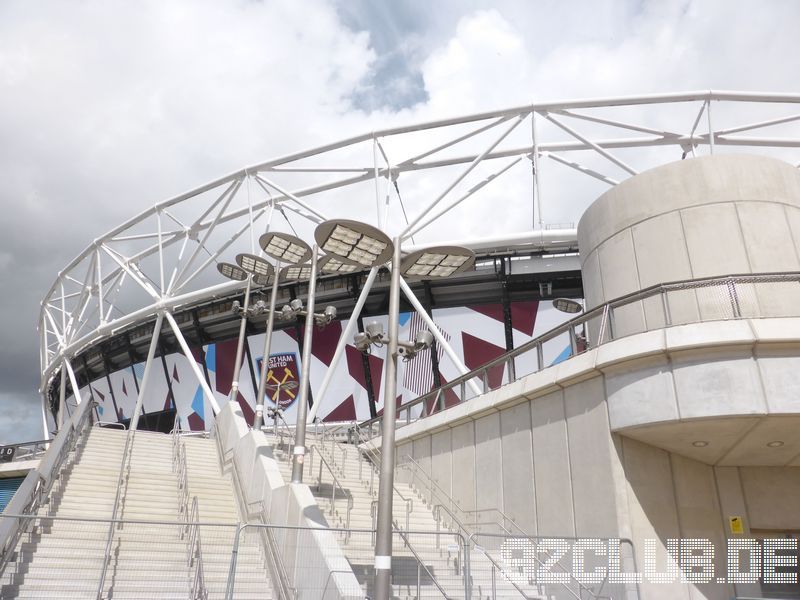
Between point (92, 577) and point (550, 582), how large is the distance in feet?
27.8

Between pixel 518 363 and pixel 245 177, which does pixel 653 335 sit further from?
pixel 245 177

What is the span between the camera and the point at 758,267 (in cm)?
1401

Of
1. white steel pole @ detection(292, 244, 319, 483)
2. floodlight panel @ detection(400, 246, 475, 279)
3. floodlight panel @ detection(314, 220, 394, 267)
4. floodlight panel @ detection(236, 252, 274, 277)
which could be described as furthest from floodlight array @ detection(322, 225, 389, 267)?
floodlight panel @ detection(236, 252, 274, 277)

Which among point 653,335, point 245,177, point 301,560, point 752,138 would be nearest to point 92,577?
point 301,560

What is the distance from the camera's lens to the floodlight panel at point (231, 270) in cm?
2673

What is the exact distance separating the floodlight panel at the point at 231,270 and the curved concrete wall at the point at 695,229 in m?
16.1

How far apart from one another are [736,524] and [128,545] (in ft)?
39.7

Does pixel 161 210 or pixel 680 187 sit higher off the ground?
pixel 161 210

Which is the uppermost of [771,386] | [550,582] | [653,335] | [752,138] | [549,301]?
[752,138]

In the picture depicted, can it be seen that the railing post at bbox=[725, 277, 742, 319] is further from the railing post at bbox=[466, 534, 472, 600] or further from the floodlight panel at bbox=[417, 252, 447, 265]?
the railing post at bbox=[466, 534, 472, 600]

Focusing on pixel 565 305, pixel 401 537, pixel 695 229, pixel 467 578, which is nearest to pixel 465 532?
pixel 401 537

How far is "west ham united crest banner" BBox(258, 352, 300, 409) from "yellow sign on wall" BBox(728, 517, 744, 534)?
3018 centimetres

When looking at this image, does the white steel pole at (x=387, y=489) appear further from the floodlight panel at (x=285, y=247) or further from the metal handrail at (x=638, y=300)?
the floodlight panel at (x=285, y=247)

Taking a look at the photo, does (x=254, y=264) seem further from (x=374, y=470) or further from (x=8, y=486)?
(x=8, y=486)
